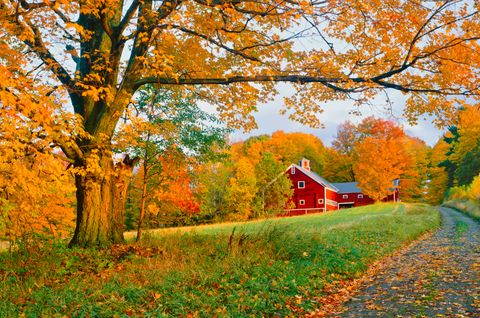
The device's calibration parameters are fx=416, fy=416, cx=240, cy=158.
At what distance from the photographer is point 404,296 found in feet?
23.6

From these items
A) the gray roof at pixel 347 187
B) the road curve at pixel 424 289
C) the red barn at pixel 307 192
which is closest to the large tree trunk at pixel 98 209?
the road curve at pixel 424 289

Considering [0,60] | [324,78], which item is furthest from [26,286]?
[324,78]

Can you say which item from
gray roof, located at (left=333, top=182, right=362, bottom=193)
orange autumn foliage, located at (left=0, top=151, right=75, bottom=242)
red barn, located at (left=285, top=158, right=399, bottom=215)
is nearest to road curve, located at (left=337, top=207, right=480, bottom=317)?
orange autumn foliage, located at (left=0, top=151, right=75, bottom=242)

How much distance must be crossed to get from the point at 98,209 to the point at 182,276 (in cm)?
412

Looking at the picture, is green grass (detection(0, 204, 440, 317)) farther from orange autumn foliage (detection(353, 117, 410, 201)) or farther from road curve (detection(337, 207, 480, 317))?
orange autumn foliage (detection(353, 117, 410, 201))

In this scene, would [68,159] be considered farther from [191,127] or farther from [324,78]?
[324,78]

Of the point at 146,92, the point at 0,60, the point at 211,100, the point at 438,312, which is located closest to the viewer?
the point at 438,312

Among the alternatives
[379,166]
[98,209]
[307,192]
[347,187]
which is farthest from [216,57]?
[347,187]

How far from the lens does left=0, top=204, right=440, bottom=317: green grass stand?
5.88 metres

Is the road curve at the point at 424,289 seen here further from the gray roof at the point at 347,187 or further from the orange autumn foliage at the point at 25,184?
the gray roof at the point at 347,187

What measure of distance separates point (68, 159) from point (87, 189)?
3.36 ft

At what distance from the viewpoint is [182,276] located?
7.31m

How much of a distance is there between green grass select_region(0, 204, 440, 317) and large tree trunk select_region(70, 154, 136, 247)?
22.5 inches

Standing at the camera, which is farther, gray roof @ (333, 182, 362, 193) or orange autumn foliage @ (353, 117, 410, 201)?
gray roof @ (333, 182, 362, 193)
